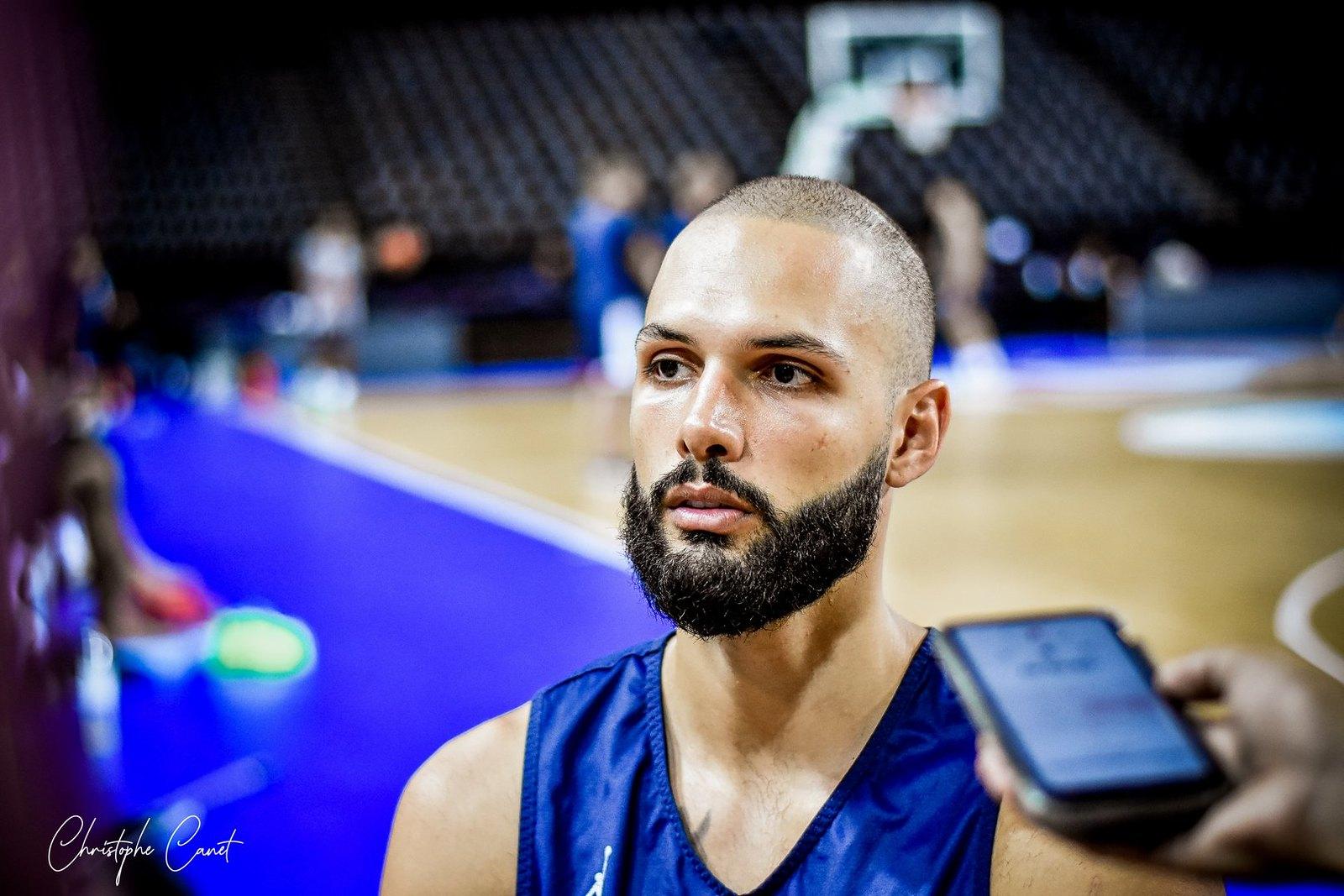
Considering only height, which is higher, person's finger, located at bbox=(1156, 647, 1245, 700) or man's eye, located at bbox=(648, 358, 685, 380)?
person's finger, located at bbox=(1156, 647, 1245, 700)

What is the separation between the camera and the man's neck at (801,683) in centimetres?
142

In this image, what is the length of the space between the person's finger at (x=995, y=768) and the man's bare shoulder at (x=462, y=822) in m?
0.79

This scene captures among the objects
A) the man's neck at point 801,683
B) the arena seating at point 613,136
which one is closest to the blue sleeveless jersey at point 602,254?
the man's neck at point 801,683

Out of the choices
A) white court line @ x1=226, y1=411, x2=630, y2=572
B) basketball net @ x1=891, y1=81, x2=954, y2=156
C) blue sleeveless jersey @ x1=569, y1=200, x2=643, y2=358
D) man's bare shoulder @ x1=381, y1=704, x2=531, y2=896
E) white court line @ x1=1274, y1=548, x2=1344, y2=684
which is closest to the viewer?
man's bare shoulder @ x1=381, y1=704, x2=531, y2=896

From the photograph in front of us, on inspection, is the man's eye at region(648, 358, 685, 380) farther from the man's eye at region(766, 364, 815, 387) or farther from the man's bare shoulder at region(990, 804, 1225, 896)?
the man's bare shoulder at region(990, 804, 1225, 896)

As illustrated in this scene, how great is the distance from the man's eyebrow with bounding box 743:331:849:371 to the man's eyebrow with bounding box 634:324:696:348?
0.08m

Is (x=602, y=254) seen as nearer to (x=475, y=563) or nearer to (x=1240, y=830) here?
(x=475, y=563)

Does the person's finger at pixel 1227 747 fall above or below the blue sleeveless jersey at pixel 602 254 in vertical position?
above

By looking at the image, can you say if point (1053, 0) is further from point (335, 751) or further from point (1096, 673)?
point (335, 751)

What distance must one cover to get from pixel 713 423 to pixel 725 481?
73mm

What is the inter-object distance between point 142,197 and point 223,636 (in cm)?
1321

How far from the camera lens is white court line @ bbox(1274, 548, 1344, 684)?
336 cm

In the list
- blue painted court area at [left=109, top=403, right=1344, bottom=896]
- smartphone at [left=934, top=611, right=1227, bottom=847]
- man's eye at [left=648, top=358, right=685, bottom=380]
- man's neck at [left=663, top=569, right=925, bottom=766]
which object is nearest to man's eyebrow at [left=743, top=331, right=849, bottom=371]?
man's eye at [left=648, top=358, right=685, bottom=380]

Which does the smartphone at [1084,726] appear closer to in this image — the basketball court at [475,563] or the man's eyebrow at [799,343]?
the man's eyebrow at [799,343]
